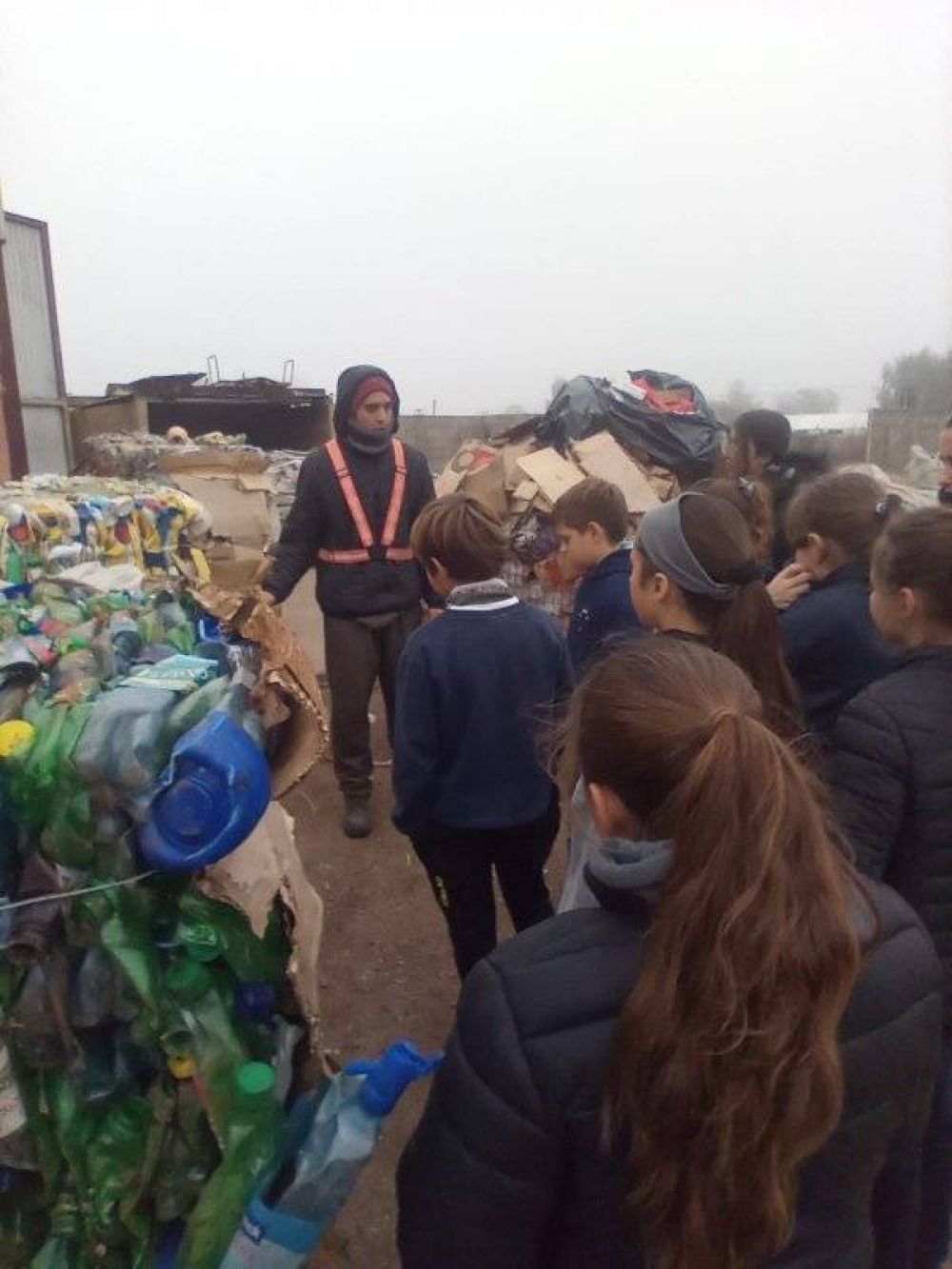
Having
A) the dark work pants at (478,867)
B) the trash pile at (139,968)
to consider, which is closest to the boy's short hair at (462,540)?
the dark work pants at (478,867)

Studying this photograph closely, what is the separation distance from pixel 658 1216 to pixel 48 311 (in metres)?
10.3

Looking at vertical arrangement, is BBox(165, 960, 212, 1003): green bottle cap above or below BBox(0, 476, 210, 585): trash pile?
below

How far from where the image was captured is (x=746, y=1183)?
0.95m

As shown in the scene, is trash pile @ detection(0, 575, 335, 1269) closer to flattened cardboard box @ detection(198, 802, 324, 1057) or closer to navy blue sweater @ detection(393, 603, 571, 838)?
flattened cardboard box @ detection(198, 802, 324, 1057)

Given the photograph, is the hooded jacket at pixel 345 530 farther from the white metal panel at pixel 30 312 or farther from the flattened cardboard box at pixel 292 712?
the white metal panel at pixel 30 312

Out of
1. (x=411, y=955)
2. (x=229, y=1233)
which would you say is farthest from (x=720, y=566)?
(x=411, y=955)

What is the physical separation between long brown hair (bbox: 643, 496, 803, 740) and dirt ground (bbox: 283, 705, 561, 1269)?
1.33 m

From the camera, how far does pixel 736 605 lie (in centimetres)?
205

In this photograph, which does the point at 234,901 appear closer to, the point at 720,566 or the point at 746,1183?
the point at 746,1183

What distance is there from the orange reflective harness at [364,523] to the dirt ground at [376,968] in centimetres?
119

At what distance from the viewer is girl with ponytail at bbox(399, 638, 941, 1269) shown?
922 mm

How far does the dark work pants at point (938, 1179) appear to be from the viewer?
1858mm

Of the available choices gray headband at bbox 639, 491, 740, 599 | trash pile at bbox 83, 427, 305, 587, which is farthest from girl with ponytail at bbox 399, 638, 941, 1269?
trash pile at bbox 83, 427, 305, 587

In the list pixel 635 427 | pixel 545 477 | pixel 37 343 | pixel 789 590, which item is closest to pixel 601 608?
pixel 789 590
